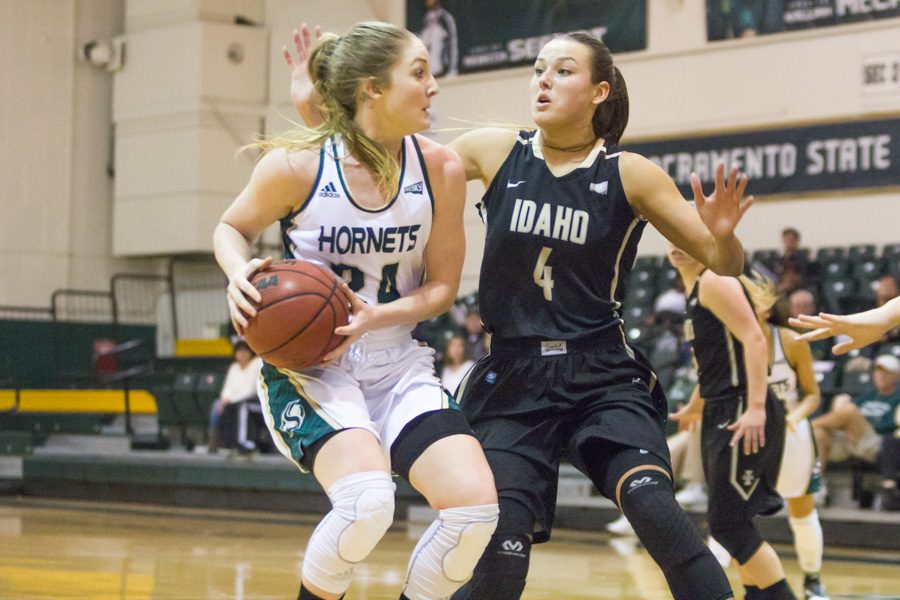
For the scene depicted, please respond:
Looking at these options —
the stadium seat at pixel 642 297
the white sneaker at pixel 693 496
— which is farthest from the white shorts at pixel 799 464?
the stadium seat at pixel 642 297

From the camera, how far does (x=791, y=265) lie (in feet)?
38.0

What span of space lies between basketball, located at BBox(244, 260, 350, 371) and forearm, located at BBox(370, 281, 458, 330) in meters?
0.12

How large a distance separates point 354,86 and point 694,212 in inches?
38.6

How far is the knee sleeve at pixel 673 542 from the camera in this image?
332 centimetres

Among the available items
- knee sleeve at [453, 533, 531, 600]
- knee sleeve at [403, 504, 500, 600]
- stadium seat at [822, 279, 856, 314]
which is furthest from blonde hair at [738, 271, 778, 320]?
stadium seat at [822, 279, 856, 314]

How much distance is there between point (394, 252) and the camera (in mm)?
3604

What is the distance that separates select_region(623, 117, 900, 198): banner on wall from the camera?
1237cm

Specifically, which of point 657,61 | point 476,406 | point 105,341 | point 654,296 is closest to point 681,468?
point 654,296

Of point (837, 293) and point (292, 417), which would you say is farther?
point (837, 293)

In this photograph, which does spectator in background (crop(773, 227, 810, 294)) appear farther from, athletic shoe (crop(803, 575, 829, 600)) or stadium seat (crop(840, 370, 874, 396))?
athletic shoe (crop(803, 575, 829, 600))

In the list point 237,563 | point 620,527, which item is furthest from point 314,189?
point 620,527

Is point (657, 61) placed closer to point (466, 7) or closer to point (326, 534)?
point (466, 7)

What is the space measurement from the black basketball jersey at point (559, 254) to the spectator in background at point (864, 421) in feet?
19.4

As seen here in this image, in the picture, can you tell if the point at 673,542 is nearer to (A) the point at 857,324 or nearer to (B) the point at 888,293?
(A) the point at 857,324
